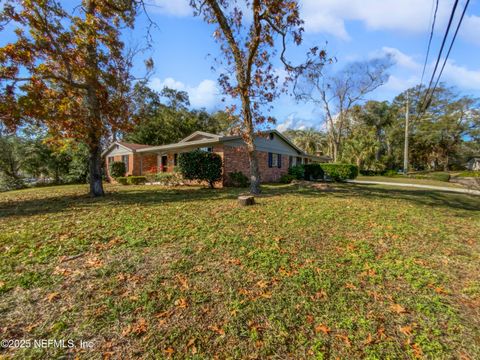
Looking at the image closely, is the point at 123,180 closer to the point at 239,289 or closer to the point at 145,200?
the point at 145,200

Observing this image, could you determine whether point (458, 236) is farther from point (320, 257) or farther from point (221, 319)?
point (221, 319)

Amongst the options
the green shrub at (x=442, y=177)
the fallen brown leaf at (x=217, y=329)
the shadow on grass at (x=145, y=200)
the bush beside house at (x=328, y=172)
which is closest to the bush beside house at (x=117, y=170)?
the shadow on grass at (x=145, y=200)

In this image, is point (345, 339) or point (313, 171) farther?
point (313, 171)

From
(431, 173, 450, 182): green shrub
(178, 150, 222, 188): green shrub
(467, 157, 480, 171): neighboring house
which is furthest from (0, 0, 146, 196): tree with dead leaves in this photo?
(467, 157, 480, 171): neighboring house

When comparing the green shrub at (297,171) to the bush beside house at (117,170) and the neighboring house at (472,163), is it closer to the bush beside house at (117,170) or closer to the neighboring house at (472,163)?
the bush beside house at (117,170)

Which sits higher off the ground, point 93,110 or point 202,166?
point 93,110

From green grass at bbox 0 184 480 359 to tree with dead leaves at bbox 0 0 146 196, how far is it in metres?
4.74

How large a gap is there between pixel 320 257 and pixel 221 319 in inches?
85.9

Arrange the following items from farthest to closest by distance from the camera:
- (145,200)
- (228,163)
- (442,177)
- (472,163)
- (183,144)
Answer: (472,163) < (442,177) < (183,144) < (228,163) < (145,200)

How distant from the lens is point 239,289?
9.84 feet

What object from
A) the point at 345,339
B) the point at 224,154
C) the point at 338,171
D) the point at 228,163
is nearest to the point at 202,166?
the point at 224,154

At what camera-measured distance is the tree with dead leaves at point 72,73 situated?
7730 millimetres

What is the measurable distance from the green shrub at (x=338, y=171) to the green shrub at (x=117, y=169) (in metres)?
18.6

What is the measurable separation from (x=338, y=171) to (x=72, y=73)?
20131 millimetres
